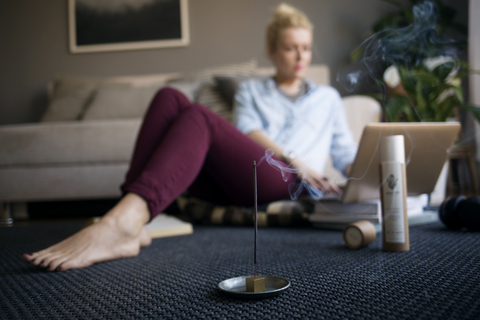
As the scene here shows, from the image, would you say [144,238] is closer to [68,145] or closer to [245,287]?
[245,287]

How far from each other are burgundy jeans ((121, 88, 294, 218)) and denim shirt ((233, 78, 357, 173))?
17 centimetres

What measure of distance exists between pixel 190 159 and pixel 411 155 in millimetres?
516

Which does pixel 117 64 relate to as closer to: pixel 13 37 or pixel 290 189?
pixel 13 37

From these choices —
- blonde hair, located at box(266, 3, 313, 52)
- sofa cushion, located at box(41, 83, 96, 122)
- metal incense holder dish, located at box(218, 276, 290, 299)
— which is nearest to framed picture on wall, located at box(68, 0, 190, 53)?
sofa cushion, located at box(41, 83, 96, 122)

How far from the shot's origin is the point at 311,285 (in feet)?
2.04

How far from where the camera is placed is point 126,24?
316 centimetres

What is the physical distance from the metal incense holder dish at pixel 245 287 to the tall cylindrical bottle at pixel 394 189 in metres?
0.32

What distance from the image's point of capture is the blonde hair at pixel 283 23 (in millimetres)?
1405

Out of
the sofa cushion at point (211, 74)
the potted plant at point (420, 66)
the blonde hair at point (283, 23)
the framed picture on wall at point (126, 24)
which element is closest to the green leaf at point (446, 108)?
the potted plant at point (420, 66)

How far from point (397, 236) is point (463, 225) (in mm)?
371

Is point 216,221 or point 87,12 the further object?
point 87,12

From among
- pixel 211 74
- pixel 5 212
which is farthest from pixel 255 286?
pixel 211 74

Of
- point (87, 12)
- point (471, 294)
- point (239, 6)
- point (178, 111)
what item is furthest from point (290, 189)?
point (87, 12)

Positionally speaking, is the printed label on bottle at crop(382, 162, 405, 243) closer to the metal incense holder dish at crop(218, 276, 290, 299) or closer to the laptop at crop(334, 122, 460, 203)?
the laptop at crop(334, 122, 460, 203)
